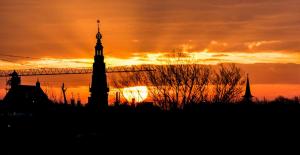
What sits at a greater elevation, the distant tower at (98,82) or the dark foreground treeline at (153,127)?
the distant tower at (98,82)

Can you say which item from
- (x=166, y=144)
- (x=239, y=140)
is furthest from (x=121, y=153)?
(x=239, y=140)

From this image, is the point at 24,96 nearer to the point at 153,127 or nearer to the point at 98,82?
the point at 98,82

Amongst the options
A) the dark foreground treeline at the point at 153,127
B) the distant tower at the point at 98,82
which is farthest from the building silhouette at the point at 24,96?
the dark foreground treeline at the point at 153,127

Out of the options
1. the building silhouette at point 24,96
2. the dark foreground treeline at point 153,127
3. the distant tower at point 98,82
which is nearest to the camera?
the dark foreground treeline at point 153,127

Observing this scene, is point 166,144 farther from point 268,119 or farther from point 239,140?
point 268,119

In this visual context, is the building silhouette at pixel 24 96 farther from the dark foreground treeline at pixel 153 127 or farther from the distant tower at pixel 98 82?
the dark foreground treeline at pixel 153 127

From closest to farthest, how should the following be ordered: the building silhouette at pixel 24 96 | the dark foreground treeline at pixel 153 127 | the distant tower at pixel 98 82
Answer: the dark foreground treeline at pixel 153 127 → the building silhouette at pixel 24 96 → the distant tower at pixel 98 82

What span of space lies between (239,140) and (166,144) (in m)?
7.53

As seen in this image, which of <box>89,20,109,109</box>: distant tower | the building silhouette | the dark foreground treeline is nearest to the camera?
the dark foreground treeline

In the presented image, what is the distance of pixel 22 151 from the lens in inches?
2515

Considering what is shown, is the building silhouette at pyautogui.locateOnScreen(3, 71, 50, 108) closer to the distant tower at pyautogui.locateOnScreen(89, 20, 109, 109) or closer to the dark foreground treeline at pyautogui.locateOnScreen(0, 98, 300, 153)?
the distant tower at pyautogui.locateOnScreen(89, 20, 109, 109)

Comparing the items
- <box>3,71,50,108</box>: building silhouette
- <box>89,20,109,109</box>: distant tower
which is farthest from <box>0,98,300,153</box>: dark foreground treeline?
<box>89,20,109,109</box>: distant tower

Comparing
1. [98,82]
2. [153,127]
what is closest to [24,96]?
[98,82]

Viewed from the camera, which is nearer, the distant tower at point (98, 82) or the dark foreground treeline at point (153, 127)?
the dark foreground treeline at point (153, 127)
